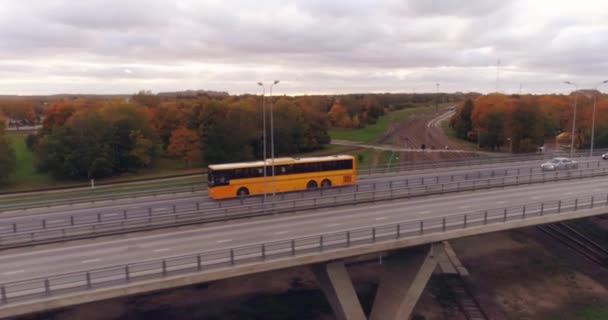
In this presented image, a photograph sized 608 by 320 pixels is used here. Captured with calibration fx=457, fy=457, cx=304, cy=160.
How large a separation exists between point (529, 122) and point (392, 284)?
5276cm

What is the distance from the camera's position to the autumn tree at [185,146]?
63.0 metres

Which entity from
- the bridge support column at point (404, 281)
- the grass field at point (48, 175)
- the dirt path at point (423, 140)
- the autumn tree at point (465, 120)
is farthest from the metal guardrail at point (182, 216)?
the autumn tree at point (465, 120)

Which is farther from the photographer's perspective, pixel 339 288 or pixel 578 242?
pixel 578 242

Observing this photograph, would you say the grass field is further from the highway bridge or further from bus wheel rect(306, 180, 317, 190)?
bus wheel rect(306, 180, 317, 190)

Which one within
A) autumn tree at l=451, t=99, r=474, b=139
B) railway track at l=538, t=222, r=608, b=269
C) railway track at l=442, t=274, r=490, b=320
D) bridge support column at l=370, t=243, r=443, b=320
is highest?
autumn tree at l=451, t=99, r=474, b=139

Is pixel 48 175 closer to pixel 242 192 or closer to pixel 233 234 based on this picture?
pixel 242 192

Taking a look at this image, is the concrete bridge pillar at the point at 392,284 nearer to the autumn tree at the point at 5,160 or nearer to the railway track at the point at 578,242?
the railway track at the point at 578,242

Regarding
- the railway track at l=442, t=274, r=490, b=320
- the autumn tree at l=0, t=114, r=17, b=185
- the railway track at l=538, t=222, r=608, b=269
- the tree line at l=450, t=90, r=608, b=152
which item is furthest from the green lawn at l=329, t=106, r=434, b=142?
the railway track at l=442, t=274, r=490, b=320

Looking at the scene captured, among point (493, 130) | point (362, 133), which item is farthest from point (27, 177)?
point (362, 133)

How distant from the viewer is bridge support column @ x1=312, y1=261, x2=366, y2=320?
2147cm

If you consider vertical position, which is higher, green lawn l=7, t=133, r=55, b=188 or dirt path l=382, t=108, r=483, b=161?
dirt path l=382, t=108, r=483, b=161

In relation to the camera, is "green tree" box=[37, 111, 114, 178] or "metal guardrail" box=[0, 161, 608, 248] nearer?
"metal guardrail" box=[0, 161, 608, 248]

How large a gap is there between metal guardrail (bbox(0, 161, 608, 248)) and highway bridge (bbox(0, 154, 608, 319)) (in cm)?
6

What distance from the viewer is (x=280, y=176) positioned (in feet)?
113
